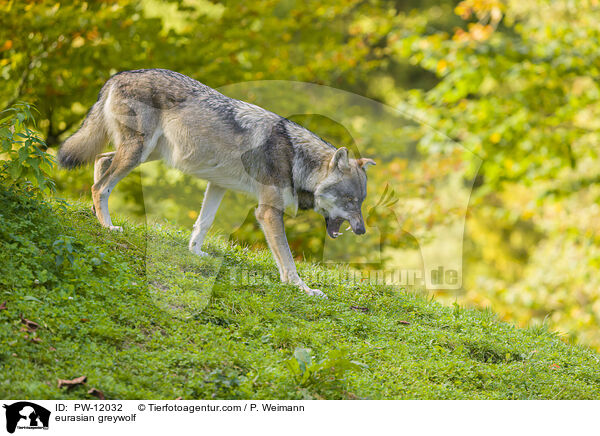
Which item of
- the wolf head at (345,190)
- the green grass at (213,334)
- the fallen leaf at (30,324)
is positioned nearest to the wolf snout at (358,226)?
the wolf head at (345,190)

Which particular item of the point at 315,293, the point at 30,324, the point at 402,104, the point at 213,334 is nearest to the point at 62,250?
the point at 30,324

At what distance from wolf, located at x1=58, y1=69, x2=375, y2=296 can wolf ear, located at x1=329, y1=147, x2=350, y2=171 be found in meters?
0.01

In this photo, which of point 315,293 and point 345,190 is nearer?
point 315,293

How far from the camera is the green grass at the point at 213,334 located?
371 centimetres

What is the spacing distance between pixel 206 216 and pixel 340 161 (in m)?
1.64

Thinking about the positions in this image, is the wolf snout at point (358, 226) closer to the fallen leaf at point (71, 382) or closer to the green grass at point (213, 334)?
the green grass at point (213, 334)

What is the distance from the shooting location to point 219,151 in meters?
5.97

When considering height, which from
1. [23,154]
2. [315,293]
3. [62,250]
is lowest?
[315,293]

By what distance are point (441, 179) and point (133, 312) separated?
8.26 metres
